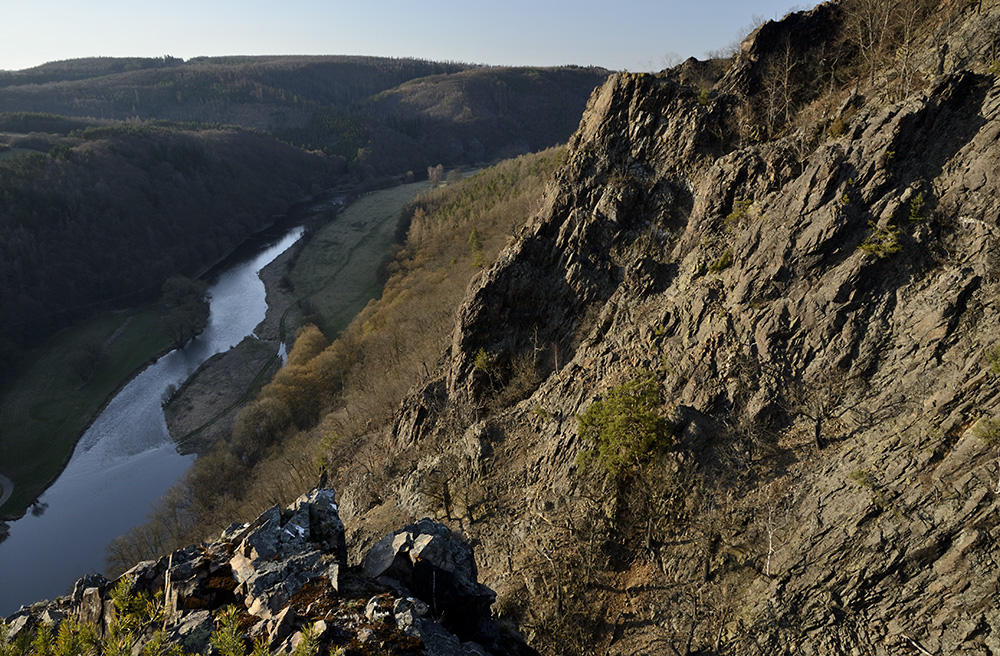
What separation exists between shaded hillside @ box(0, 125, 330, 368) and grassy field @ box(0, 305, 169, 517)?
823 centimetres

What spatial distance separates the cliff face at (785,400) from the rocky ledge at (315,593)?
8.92 meters

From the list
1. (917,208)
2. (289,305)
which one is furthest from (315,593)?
(289,305)

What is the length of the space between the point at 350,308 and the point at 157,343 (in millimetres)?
37277

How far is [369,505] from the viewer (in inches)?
1384

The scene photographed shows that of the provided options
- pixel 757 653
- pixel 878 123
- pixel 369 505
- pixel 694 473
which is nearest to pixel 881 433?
pixel 694 473

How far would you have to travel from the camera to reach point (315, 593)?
1013cm

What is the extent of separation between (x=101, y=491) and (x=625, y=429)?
71.8 meters

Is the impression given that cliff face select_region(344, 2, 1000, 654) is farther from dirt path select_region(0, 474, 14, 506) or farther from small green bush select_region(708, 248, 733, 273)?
dirt path select_region(0, 474, 14, 506)

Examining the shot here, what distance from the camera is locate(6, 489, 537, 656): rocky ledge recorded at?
29.9 feet

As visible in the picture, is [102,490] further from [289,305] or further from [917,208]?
[917,208]

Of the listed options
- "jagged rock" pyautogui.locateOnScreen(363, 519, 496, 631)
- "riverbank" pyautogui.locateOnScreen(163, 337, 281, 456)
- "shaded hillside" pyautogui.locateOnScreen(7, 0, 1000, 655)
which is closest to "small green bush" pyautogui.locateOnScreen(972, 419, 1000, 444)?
"shaded hillside" pyautogui.locateOnScreen(7, 0, 1000, 655)

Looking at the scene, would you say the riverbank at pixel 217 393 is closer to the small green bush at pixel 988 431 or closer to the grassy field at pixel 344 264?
the grassy field at pixel 344 264

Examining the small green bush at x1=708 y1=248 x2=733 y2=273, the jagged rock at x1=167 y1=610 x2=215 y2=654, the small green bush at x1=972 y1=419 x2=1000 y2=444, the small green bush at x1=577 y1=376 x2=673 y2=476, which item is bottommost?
the small green bush at x1=577 y1=376 x2=673 y2=476

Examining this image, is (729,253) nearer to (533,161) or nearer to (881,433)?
Answer: (881,433)
